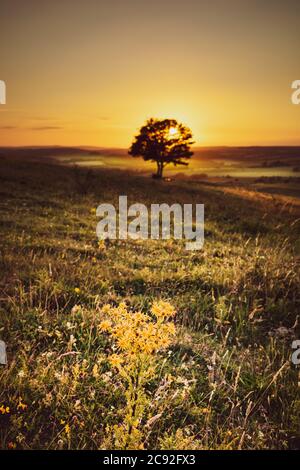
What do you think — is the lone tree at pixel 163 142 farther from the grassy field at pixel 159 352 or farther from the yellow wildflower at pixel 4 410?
the yellow wildflower at pixel 4 410

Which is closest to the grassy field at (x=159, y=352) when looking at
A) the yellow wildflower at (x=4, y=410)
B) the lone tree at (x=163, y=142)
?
the yellow wildflower at (x=4, y=410)

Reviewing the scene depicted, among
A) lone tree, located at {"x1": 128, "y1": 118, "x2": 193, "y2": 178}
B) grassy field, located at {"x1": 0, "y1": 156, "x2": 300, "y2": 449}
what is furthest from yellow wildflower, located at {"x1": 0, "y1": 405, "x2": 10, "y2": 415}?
lone tree, located at {"x1": 128, "y1": 118, "x2": 193, "y2": 178}

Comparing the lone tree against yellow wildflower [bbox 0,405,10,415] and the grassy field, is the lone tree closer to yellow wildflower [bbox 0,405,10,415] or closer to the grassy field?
the grassy field

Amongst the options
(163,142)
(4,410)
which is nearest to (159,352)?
(4,410)

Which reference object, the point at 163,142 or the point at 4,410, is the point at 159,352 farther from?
the point at 163,142

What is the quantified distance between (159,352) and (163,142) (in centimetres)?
6324

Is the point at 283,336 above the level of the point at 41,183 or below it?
below

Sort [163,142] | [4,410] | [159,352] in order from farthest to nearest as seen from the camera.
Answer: [163,142], [159,352], [4,410]

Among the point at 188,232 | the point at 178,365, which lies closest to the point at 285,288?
the point at 178,365

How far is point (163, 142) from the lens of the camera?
65688 mm

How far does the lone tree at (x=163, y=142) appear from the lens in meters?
65.6

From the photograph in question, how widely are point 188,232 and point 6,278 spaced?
788cm
